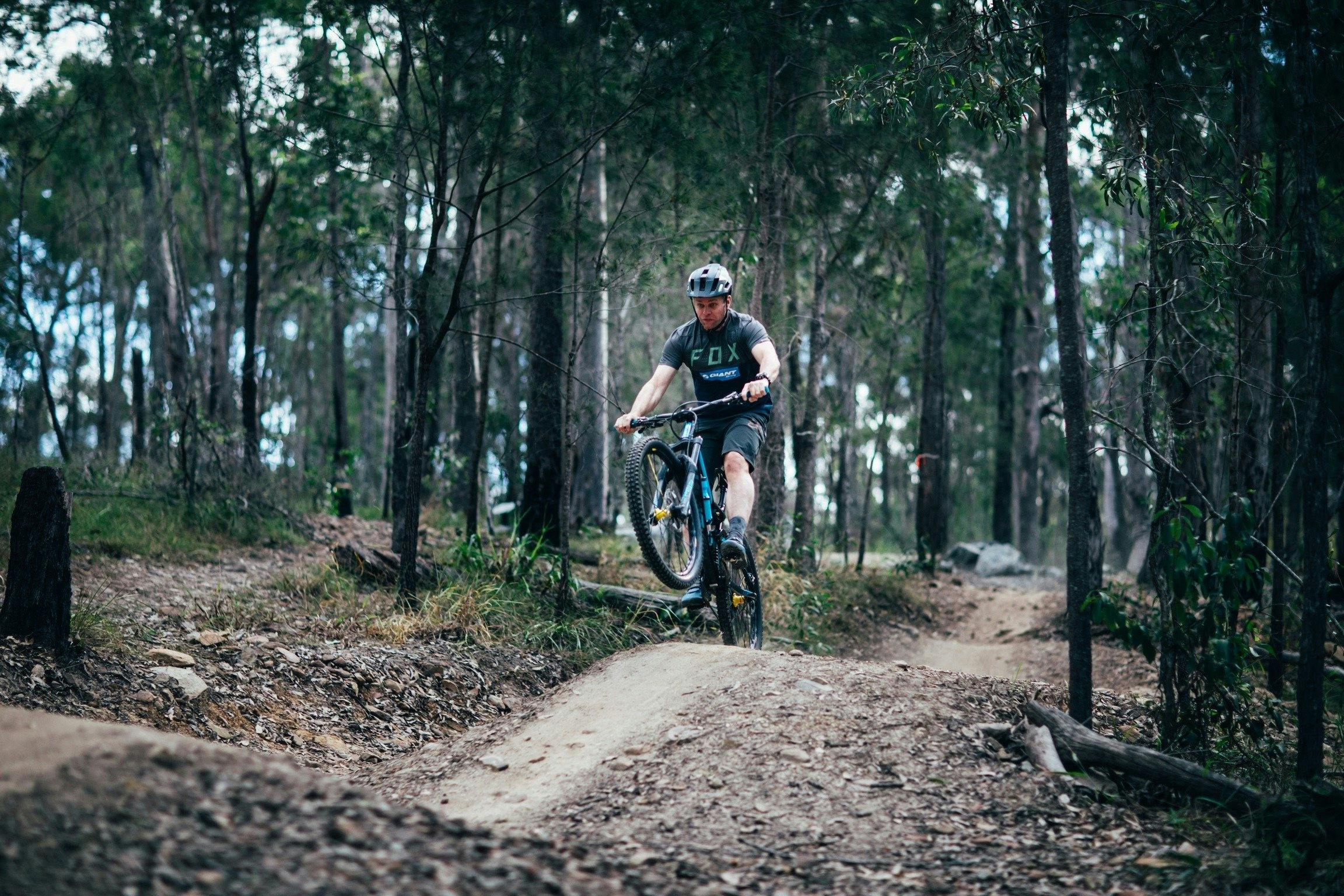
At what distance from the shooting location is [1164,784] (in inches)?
178

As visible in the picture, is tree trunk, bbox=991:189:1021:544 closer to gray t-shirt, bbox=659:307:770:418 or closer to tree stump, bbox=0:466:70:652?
gray t-shirt, bbox=659:307:770:418

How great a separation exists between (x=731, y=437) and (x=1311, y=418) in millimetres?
3443

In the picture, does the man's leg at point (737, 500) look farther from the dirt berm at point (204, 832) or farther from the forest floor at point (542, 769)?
the dirt berm at point (204, 832)

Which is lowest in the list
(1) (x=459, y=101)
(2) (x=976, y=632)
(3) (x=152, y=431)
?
(2) (x=976, y=632)

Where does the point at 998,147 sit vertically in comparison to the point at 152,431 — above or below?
above

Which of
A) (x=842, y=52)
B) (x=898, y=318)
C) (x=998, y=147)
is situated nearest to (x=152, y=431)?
(x=842, y=52)

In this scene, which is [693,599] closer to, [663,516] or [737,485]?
[663,516]

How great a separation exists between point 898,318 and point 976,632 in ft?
37.9

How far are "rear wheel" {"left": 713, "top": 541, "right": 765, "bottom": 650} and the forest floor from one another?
0.47m

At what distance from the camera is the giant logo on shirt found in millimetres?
6816

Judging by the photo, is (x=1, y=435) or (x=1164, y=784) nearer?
(x=1164, y=784)

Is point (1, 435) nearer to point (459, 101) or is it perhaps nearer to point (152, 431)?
point (152, 431)

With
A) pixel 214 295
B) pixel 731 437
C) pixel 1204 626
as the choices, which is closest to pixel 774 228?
pixel 731 437

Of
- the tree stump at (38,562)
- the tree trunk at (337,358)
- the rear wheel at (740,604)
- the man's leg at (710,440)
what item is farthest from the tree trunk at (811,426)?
the tree stump at (38,562)
